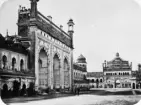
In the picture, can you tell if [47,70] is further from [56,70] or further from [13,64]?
[13,64]

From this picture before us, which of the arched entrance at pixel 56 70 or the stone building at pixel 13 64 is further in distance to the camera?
the arched entrance at pixel 56 70

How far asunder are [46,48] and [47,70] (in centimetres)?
205

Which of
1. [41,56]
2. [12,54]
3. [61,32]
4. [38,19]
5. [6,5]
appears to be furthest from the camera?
[61,32]

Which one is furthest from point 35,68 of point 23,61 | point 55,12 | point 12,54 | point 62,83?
point 62,83

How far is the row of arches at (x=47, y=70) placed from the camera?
22.3 m

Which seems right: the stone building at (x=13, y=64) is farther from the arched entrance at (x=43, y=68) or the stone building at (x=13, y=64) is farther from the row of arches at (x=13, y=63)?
the arched entrance at (x=43, y=68)

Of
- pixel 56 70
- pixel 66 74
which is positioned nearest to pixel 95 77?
pixel 66 74

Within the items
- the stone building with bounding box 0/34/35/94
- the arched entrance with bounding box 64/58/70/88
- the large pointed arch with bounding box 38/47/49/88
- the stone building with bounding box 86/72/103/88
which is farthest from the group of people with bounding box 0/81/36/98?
the arched entrance with bounding box 64/58/70/88

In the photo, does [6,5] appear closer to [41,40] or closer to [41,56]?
[41,40]

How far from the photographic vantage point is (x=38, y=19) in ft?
67.8

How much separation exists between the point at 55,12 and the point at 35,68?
6.03 meters

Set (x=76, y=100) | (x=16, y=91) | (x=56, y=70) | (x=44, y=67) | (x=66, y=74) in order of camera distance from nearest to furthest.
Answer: (x=76, y=100)
(x=16, y=91)
(x=44, y=67)
(x=56, y=70)
(x=66, y=74)

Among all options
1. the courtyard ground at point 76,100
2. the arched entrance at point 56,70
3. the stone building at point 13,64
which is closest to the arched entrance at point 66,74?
the arched entrance at point 56,70

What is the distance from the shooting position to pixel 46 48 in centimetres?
2214
